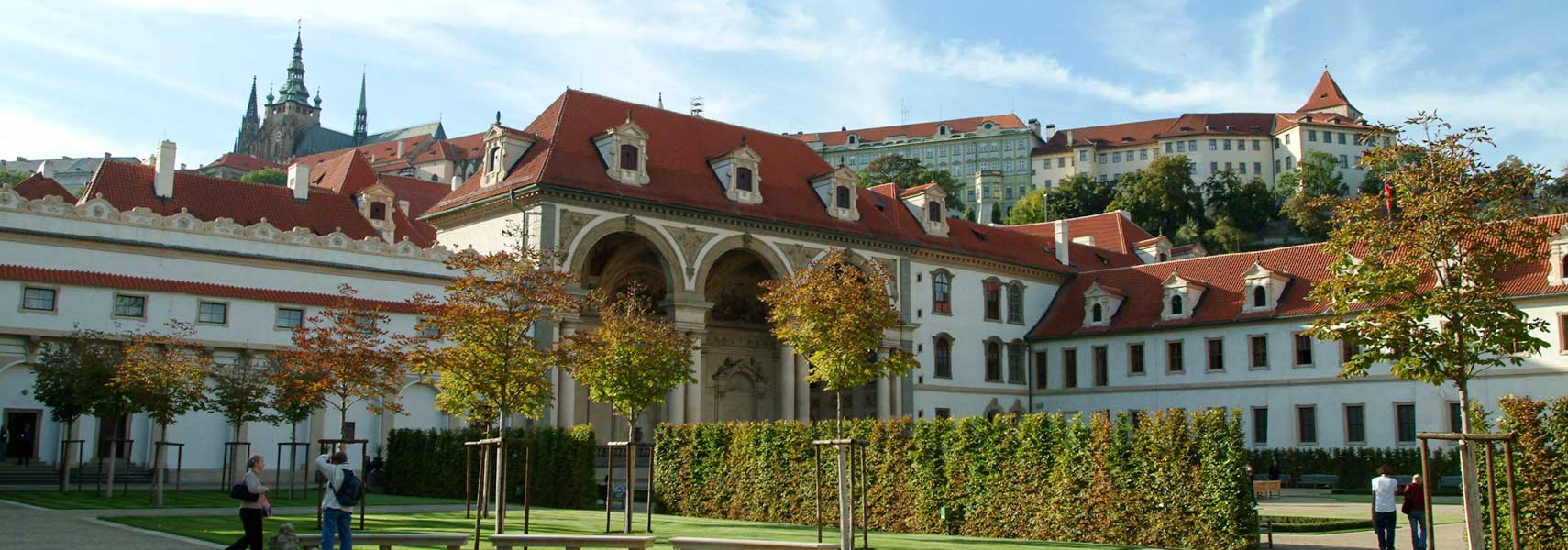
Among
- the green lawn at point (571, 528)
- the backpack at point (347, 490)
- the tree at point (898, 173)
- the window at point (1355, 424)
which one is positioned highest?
the tree at point (898, 173)

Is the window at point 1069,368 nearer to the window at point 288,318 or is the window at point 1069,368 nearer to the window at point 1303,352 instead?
the window at point 1303,352

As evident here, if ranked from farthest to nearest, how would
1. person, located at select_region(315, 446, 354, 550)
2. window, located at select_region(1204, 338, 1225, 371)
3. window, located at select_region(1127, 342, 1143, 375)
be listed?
1. window, located at select_region(1127, 342, 1143, 375)
2. window, located at select_region(1204, 338, 1225, 371)
3. person, located at select_region(315, 446, 354, 550)

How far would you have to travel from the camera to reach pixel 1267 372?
160ft

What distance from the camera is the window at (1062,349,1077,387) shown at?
182ft

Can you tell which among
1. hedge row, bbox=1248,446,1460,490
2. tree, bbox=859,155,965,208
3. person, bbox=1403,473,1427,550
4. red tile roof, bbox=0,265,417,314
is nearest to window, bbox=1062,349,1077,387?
hedge row, bbox=1248,446,1460,490

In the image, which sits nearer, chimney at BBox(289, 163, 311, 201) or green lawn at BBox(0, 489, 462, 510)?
green lawn at BBox(0, 489, 462, 510)

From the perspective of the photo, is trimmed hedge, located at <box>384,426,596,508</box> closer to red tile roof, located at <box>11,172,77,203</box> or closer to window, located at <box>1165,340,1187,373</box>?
red tile roof, located at <box>11,172,77,203</box>

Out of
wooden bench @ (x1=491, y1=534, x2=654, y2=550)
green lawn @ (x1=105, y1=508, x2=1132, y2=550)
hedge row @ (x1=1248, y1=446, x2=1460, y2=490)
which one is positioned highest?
hedge row @ (x1=1248, y1=446, x2=1460, y2=490)

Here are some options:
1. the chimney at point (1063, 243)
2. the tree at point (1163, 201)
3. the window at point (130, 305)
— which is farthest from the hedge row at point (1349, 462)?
the tree at point (1163, 201)

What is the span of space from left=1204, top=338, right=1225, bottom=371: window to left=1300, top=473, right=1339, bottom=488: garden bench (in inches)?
268

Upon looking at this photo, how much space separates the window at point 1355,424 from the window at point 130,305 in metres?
38.7

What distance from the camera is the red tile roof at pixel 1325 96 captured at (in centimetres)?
12988

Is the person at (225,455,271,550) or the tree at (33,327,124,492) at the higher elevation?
the tree at (33,327,124,492)

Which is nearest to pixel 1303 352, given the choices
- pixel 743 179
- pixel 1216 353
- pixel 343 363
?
pixel 1216 353
